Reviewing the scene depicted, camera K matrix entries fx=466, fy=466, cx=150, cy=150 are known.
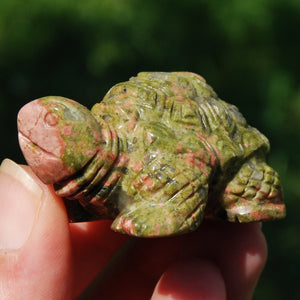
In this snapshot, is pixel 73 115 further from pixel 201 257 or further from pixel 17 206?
pixel 201 257

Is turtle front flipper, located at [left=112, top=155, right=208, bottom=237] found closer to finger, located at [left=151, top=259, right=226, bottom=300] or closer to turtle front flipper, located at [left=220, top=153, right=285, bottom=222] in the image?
turtle front flipper, located at [left=220, top=153, right=285, bottom=222]

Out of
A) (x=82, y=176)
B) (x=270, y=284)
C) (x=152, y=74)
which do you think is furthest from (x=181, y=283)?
(x=270, y=284)

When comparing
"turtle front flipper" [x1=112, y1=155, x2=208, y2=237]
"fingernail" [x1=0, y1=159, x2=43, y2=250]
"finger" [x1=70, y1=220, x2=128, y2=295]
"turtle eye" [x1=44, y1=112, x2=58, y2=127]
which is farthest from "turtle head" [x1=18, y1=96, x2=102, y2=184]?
"finger" [x1=70, y1=220, x2=128, y2=295]

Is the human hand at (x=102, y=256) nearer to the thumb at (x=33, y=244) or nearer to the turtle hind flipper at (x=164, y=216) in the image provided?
the thumb at (x=33, y=244)

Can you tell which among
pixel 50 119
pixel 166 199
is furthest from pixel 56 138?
pixel 166 199

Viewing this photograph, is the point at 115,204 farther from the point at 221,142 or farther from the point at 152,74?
the point at 152,74
